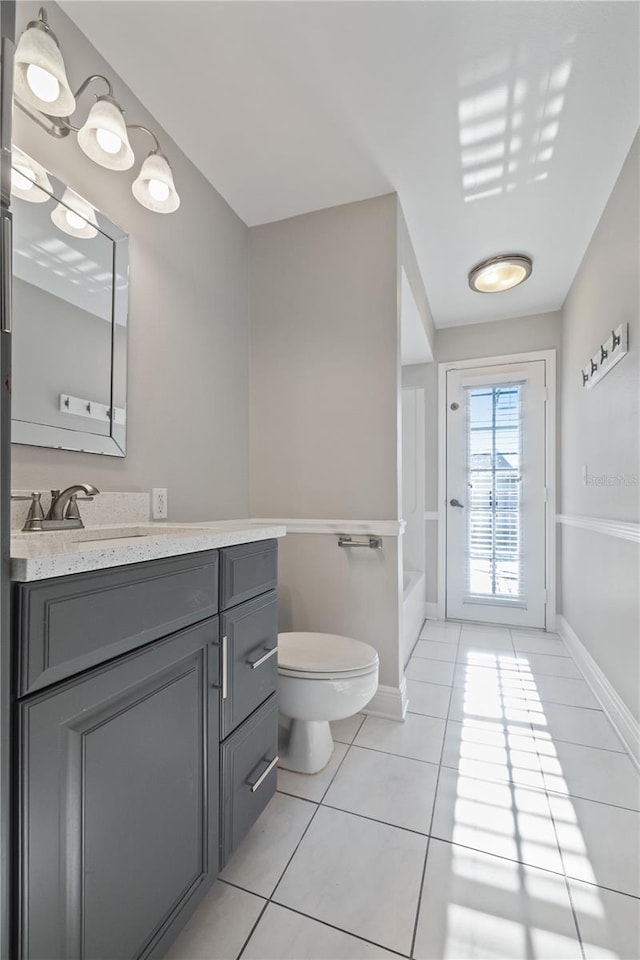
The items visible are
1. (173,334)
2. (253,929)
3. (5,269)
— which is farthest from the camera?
(173,334)

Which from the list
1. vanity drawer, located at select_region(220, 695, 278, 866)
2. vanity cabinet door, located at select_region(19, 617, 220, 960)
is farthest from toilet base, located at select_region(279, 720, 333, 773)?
vanity cabinet door, located at select_region(19, 617, 220, 960)

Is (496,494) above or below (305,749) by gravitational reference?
above

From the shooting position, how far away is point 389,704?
1918 millimetres

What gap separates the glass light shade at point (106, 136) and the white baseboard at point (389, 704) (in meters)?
2.20

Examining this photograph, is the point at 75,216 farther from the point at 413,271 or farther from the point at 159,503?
the point at 413,271

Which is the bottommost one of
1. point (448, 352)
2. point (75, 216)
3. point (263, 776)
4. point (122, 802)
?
point (263, 776)

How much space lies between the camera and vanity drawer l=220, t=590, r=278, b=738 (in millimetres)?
1028

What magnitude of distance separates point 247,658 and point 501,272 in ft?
8.67

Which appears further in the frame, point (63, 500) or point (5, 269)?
point (63, 500)

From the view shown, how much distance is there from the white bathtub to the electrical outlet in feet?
4.47

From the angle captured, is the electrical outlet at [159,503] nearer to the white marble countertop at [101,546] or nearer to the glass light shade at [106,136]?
the white marble countertop at [101,546]

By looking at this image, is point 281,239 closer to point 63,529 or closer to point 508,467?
point 63,529

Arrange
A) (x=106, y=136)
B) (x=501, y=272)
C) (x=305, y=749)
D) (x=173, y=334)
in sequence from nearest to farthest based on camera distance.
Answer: (x=106, y=136)
(x=305, y=749)
(x=173, y=334)
(x=501, y=272)

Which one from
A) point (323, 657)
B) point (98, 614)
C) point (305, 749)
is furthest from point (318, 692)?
point (98, 614)
